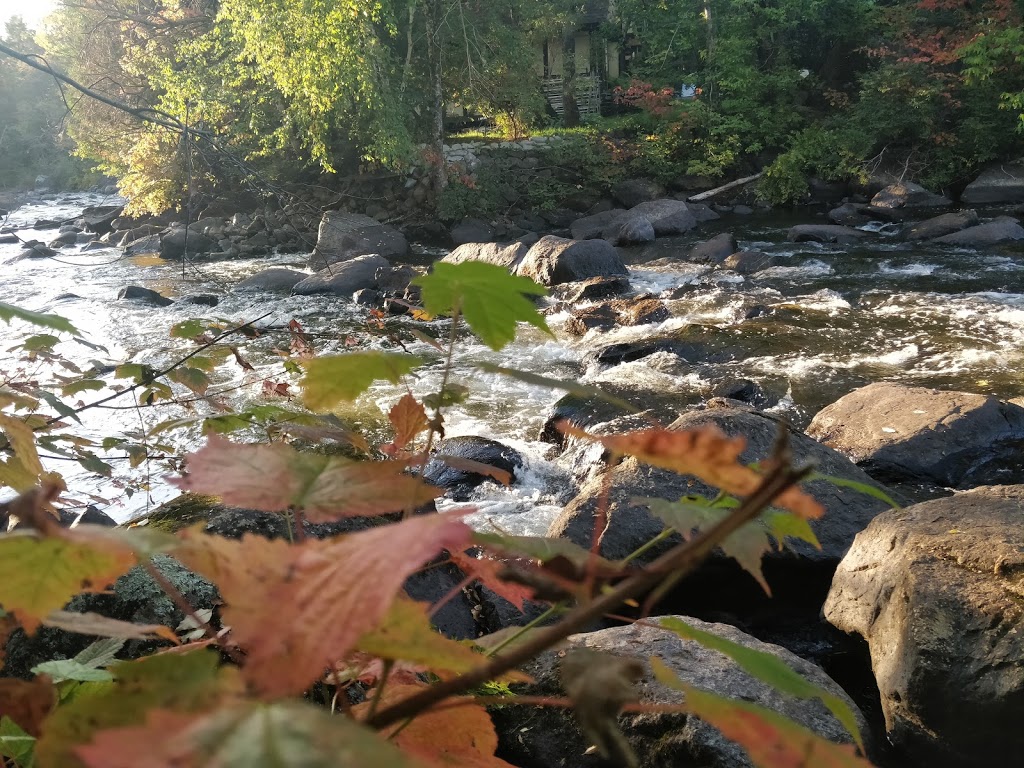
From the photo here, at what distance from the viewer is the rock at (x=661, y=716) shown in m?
1.68

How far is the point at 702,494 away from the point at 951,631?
120 cm

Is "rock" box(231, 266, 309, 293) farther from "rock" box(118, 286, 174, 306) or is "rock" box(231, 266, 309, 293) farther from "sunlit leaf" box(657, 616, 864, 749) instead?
"sunlit leaf" box(657, 616, 864, 749)

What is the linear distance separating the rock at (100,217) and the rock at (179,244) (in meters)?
4.12

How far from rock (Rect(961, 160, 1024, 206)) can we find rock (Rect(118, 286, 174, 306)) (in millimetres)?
14383

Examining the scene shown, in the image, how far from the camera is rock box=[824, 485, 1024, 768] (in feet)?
6.93

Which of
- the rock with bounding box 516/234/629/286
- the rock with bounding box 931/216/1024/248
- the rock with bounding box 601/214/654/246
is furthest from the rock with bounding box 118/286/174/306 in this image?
the rock with bounding box 931/216/1024/248

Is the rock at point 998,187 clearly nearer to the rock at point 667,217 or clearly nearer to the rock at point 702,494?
the rock at point 667,217

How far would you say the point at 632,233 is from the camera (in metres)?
12.9

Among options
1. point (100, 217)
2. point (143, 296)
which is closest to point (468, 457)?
point (143, 296)

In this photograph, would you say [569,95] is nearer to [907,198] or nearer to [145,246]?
[907,198]

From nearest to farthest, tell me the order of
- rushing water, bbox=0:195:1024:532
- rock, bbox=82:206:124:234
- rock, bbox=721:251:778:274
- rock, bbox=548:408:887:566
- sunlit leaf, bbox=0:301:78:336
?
sunlit leaf, bbox=0:301:78:336, rock, bbox=548:408:887:566, rushing water, bbox=0:195:1024:532, rock, bbox=721:251:778:274, rock, bbox=82:206:124:234

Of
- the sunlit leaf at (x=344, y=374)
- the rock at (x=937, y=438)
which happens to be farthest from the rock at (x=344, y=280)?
the sunlit leaf at (x=344, y=374)

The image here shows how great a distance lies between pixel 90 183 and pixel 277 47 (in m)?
24.3

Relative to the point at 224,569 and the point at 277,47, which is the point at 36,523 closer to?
the point at 224,569
